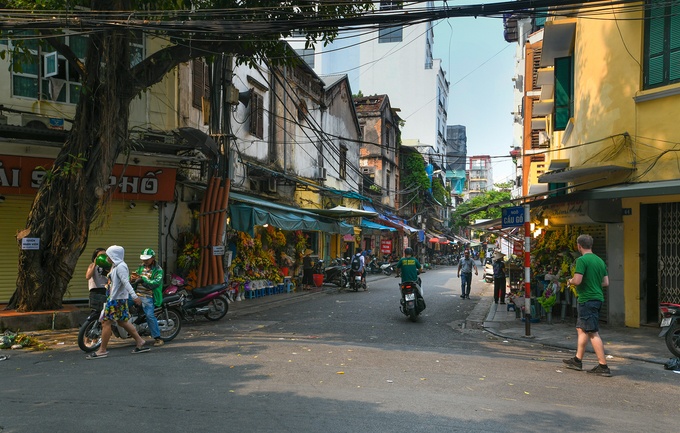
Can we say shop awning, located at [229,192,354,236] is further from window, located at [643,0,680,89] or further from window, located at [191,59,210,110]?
window, located at [643,0,680,89]

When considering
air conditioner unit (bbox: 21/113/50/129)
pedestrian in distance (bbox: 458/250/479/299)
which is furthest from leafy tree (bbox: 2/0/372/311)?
pedestrian in distance (bbox: 458/250/479/299)

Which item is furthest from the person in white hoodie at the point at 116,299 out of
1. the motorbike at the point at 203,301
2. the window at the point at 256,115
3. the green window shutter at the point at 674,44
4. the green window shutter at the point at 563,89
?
the window at the point at 256,115

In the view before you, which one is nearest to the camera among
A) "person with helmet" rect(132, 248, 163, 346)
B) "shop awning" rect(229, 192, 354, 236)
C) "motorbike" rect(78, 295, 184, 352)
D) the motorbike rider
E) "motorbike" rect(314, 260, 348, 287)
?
"motorbike" rect(78, 295, 184, 352)

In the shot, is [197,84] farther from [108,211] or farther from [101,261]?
[101,261]

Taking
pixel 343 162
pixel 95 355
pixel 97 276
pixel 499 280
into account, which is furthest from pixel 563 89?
pixel 343 162

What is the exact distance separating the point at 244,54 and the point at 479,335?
25.2 feet

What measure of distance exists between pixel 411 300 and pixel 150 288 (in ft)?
19.8

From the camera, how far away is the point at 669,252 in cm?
1170

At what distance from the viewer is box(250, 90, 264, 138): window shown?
20.1 metres

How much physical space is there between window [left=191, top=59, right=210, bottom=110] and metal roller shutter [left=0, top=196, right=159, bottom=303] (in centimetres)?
351

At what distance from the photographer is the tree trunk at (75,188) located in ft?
36.6

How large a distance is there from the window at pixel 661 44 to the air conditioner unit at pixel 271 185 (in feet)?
44.4

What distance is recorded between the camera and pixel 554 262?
13.9 m

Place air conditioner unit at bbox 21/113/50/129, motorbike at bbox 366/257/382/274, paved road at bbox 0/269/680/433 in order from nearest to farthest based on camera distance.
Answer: paved road at bbox 0/269/680/433
air conditioner unit at bbox 21/113/50/129
motorbike at bbox 366/257/382/274
